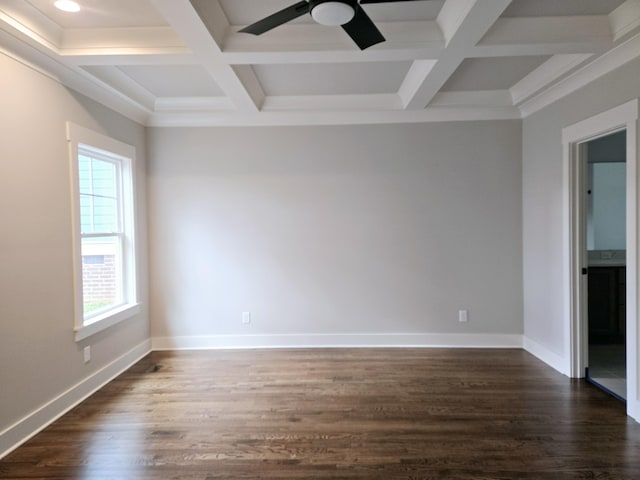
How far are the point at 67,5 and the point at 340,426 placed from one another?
10.4 ft

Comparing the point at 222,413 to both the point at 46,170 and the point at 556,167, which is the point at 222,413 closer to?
the point at 46,170

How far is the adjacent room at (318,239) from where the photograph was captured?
2.33 m

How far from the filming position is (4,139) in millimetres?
2338

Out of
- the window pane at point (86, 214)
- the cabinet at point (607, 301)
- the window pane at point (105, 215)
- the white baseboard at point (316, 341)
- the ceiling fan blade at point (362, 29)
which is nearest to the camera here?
the ceiling fan blade at point (362, 29)

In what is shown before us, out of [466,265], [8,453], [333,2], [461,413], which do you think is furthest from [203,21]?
[466,265]

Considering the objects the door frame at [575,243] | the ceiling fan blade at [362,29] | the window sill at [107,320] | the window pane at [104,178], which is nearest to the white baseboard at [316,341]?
the window sill at [107,320]

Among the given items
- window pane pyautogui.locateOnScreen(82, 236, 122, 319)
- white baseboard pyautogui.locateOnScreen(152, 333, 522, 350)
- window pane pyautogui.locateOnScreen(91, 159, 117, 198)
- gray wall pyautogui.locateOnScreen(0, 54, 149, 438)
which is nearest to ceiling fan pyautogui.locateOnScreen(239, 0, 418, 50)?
gray wall pyautogui.locateOnScreen(0, 54, 149, 438)

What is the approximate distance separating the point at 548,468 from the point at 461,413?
664 millimetres

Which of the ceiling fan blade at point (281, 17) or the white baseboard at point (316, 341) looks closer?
the ceiling fan blade at point (281, 17)

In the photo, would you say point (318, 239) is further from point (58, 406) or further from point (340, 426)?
point (58, 406)

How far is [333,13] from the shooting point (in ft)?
5.90

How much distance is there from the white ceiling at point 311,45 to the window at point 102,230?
482mm

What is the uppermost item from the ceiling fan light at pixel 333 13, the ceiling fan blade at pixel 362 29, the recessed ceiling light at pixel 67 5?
the recessed ceiling light at pixel 67 5

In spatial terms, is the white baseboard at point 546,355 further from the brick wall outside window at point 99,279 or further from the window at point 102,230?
the brick wall outside window at point 99,279
